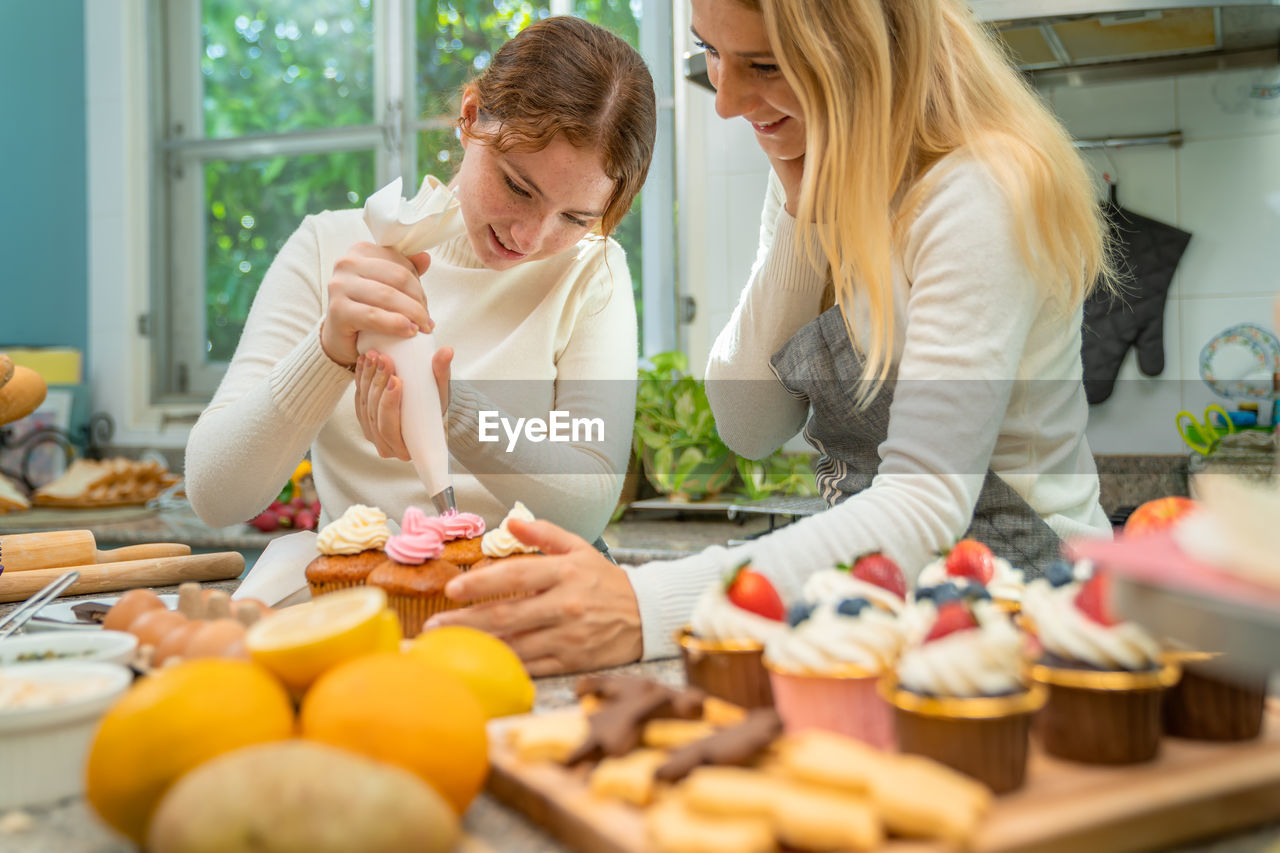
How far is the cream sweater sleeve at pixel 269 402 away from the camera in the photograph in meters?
1.28

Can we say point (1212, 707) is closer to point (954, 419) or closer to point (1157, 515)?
point (1157, 515)

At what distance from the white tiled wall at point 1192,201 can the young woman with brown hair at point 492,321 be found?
1320mm

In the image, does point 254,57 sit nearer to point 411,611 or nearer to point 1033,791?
point 411,611

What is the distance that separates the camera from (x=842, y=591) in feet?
2.29

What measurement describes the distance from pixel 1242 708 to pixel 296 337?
1279 millimetres

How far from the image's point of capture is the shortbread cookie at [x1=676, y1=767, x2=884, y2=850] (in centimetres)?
46

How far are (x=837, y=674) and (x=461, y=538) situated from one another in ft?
2.00

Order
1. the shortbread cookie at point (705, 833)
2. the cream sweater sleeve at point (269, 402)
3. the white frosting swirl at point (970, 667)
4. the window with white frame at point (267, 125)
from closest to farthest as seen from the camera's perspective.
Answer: the shortbread cookie at point (705, 833) → the white frosting swirl at point (970, 667) → the cream sweater sleeve at point (269, 402) → the window with white frame at point (267, 125)

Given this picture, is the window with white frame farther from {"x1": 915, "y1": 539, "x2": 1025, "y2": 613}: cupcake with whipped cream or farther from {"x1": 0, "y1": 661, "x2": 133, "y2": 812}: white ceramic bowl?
{"x1": 0, "y1": 661, "x2": 133, "y2": 812}: white ceramic bowl

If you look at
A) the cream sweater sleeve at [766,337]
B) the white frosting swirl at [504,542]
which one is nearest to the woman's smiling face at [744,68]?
the cream sweater sleeve at [766,337]

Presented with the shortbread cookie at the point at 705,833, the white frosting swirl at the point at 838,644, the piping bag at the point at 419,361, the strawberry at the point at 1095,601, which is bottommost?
the shortbread cookie at the point at 705,833

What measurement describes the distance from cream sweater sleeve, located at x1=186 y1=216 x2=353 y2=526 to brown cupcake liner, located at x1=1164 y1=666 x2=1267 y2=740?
98cm

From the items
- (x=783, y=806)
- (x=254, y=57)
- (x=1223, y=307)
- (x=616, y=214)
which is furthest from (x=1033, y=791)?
(x=254, y=57)

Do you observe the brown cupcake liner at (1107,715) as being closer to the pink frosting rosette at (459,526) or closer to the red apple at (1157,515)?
the red apple at (1157,515)
